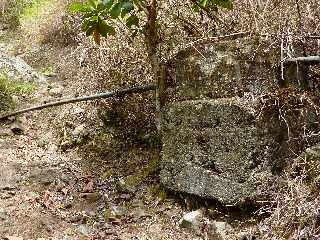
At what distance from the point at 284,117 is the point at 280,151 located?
22cm

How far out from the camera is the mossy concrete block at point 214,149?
3.46 m

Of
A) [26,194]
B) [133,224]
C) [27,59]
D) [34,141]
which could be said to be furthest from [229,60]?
[27,59]

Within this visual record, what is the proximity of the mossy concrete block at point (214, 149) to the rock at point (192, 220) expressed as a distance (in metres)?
0.15

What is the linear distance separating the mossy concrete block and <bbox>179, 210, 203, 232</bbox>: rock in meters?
0.15

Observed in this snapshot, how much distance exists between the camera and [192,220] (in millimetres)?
3590

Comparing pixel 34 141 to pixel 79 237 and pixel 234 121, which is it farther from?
pixel 234 121

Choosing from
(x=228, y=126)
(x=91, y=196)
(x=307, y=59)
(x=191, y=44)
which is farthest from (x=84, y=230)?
(x=307, y=59)

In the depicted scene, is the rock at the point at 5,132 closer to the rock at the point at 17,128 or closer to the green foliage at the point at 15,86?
the rock at the point at 17,128

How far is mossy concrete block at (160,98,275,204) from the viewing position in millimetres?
3455

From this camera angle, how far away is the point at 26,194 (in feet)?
13.5

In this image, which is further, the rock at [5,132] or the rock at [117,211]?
the rock at [5,132]

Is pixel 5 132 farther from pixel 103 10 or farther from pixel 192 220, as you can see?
pixel 192 220

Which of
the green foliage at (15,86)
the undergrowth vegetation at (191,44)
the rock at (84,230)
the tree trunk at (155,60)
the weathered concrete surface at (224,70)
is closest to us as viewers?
the undergrowth vegetation at (191,44)

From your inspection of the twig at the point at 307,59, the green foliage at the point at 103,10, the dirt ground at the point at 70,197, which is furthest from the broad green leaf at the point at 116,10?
the dirt ground at the point at 70,197
